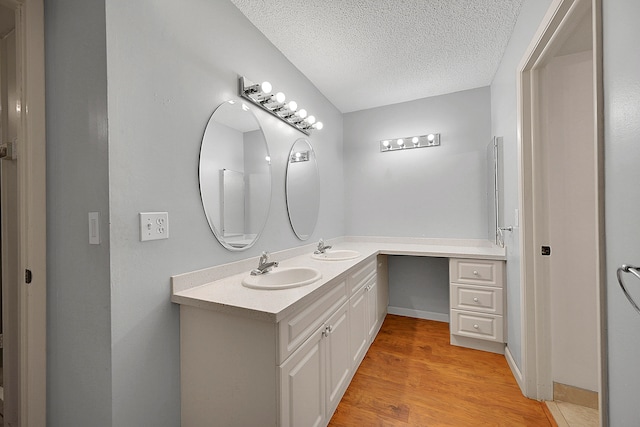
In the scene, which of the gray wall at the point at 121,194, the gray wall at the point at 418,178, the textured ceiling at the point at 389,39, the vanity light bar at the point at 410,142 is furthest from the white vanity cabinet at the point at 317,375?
the vanity light bar at the point at 410,142

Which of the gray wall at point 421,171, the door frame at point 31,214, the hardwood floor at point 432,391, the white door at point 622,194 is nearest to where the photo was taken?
the white door at point 622,194

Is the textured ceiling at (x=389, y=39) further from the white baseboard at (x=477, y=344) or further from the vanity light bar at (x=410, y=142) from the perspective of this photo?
the white baseboard at (x=477, y=344)

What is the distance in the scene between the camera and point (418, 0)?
1565 mm

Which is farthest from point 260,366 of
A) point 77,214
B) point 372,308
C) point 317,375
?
point 372,308

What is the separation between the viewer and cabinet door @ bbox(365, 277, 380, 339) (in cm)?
217

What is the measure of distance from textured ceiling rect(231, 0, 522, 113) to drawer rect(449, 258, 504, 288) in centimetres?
169

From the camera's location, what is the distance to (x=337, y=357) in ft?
5.00

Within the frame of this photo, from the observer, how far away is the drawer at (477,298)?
2.16 meters

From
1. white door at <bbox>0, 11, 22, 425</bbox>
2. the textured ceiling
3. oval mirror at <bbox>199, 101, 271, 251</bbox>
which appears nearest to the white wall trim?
oval mirror at <bbox>199, 101, 271, 251</bbox>

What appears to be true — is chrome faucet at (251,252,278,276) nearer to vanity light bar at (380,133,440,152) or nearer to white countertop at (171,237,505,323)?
white countertop at (171,237,505,323)

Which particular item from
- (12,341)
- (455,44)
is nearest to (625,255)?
(455,44)

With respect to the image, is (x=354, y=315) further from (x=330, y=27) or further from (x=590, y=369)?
(x=330, y=27)

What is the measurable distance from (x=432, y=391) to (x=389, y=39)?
7.98 ft

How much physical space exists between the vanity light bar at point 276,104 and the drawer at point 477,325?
2.09 m
